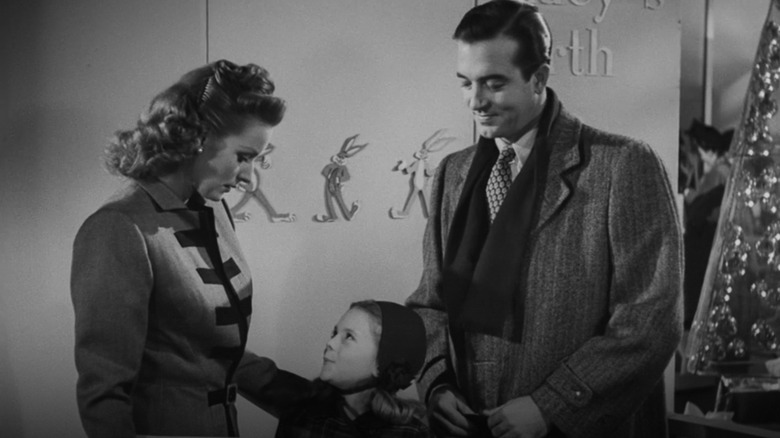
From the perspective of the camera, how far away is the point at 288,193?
1816mm

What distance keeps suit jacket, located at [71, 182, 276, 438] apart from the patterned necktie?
463mm

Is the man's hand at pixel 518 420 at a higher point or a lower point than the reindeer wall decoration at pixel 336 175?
lower

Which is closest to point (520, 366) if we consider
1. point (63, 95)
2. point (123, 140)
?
point (123, 140)

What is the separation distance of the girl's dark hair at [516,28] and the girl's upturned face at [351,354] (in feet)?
1.68

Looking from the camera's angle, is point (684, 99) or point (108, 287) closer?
point (108, 287)

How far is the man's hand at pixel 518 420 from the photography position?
5.78 feet

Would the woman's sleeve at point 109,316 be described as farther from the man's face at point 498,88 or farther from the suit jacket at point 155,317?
the man's face at point 498,88

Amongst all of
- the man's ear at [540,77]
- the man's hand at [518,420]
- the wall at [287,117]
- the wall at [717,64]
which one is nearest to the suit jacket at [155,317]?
the wall at [287,117]

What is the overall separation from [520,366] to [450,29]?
2.03 feet

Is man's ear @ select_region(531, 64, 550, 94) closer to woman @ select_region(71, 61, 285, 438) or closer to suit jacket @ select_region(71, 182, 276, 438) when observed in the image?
woman @ select_region(71, 61, 285, 438)

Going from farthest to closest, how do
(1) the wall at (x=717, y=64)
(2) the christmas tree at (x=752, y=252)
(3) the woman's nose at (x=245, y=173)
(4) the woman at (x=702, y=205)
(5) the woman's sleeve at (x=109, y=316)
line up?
(1) the wall at (x=717, y=64) < (4) the woman at (x=702, y=205) < (2) the christmas tree at (x=752, y=252) < (3) the woman's nose at (x=245, y=173) < (5) the woman's sleeve at (x=109, y=316)

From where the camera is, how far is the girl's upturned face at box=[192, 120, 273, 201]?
1624mm

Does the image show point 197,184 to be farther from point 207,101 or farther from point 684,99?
point 684,99

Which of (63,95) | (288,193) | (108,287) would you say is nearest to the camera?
(108,287)
